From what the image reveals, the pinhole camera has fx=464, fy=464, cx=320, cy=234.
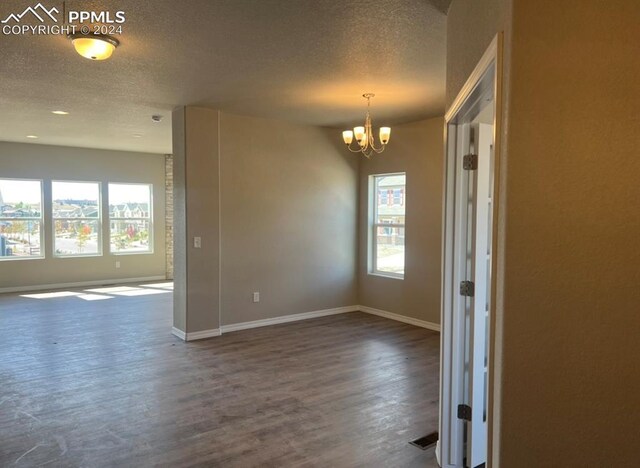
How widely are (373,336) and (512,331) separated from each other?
4.21m

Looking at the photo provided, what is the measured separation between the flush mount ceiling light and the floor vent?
322 centimetres

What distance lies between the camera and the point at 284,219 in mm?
6145

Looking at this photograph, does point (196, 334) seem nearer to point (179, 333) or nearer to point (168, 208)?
point (179, 333)

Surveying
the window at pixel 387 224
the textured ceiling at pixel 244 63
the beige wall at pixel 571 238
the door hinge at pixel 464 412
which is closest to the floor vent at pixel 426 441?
the door hinge at pixel 464 412

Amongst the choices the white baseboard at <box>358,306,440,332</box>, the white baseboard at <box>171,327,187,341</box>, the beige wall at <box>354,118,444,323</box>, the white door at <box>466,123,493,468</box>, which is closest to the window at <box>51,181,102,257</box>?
the white baseboard at <box>171,327,187,341</box>

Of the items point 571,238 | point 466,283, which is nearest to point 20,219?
point 466,283

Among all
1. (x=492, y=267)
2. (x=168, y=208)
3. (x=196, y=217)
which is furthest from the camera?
(x=168, y=208)

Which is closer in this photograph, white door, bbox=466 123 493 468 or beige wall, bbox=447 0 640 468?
beige wall, bbox=447 0 640 468

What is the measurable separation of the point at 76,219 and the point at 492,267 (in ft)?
29.9

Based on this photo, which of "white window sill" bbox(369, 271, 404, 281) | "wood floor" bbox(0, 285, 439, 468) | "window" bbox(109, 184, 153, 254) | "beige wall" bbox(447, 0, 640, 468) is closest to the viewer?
"beige wall" bbox(447, 0, 640, 468)

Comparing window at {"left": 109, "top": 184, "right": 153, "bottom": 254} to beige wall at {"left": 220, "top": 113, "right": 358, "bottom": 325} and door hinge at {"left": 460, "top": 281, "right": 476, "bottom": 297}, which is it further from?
door hinge at {"left": 460, "top": 281, "right": 476, "bottom": 297}

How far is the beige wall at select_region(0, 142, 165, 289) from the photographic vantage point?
820 cm

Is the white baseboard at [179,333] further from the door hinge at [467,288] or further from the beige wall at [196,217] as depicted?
the door hinge at [467,288]

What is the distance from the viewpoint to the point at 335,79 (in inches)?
156
